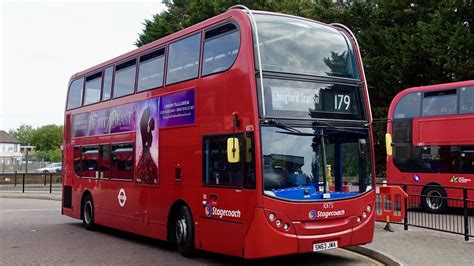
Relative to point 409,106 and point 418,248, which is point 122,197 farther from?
point 409,106

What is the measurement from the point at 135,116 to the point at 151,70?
1.13 m

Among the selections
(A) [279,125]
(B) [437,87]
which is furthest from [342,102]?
(B) [437,87]

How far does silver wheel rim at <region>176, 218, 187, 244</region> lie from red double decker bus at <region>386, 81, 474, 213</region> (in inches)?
318

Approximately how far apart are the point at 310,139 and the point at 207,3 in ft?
79.3

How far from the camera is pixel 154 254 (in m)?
10.1

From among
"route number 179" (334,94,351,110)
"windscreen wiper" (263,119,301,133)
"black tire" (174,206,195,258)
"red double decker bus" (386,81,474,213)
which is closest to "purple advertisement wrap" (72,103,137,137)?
"black tire" (174,206,195,258)

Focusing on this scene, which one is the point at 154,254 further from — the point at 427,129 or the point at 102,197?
the point at 427,129

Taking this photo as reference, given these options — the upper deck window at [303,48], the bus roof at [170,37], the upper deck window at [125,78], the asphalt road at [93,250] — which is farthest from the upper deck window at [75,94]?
the upper deck window at [303,48]

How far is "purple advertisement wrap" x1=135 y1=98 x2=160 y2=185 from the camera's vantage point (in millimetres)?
10664

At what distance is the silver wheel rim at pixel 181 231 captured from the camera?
956 cm

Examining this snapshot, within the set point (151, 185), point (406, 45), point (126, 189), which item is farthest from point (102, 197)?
point (406, 45)

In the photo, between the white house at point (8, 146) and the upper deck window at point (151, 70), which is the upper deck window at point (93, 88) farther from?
the white house at point (8, 146)

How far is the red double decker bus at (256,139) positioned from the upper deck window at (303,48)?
0.02m

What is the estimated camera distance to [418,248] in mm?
9711
